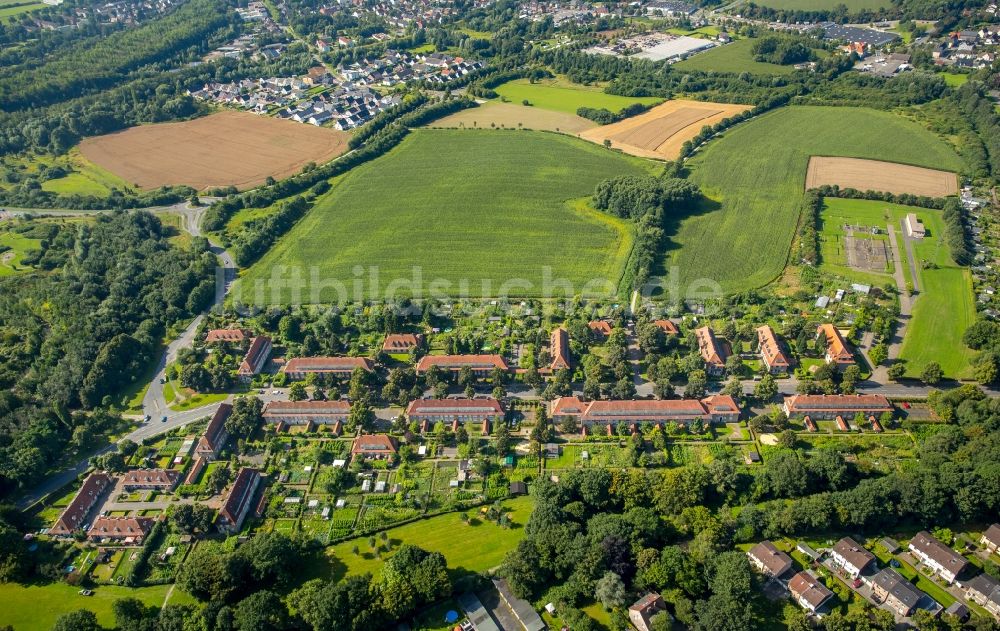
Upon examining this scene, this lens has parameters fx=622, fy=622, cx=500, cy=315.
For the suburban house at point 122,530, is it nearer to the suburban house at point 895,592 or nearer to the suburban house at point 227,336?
the suburban house at point 227,336

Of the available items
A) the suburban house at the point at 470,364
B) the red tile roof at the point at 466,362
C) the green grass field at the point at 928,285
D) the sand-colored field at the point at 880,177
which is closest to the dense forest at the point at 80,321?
the red tile roof at the point at 466,362

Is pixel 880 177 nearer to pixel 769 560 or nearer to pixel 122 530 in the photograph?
pixel 769 560

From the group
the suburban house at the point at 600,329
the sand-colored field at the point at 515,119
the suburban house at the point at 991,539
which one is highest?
the sand-colored field at the point at 515,119

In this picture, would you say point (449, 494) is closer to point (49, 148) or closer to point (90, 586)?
point (90, 586)

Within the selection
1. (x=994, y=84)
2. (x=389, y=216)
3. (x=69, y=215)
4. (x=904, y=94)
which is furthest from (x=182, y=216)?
(x=994, y=84)

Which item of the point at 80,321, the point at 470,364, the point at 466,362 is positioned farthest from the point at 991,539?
A: the point at 80,321
